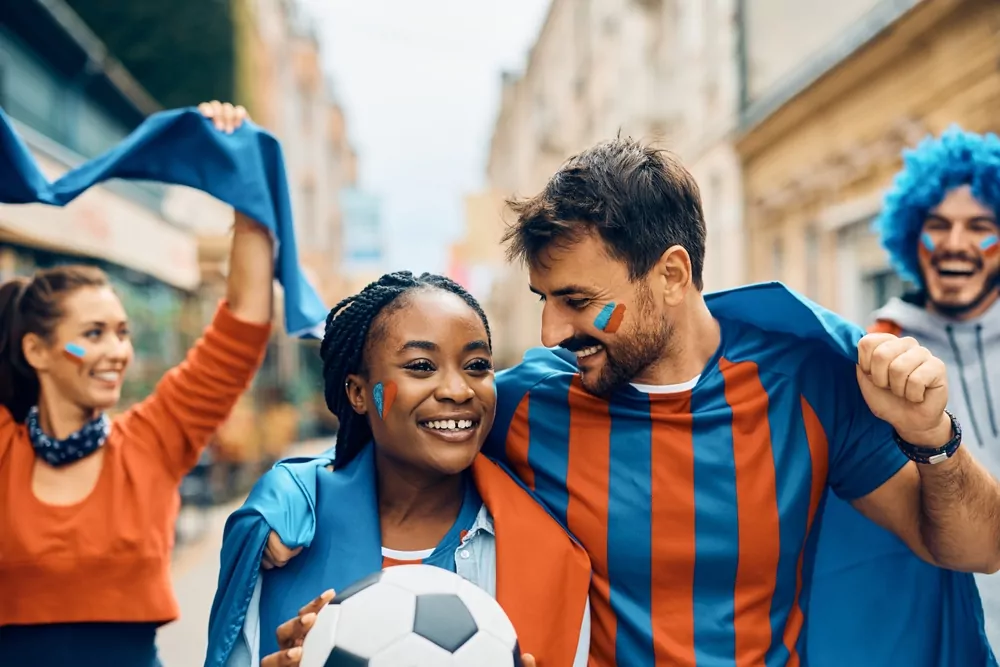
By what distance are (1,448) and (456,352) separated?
4.87 feet

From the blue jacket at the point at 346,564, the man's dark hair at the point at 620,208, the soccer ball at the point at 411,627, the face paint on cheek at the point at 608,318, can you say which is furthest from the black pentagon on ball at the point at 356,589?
the man's dark hair at the point at 620,208

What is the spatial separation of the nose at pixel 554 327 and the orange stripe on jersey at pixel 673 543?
30cm

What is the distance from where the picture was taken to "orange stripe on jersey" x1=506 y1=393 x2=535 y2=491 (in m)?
2.34

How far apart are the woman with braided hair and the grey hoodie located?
1472 mm

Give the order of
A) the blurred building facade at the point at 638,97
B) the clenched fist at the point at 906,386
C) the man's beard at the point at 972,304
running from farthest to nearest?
the blurred building facade at the point at 638,97 → the man's beard at the point at 972,304 → the clenched fist at the point at 906,386

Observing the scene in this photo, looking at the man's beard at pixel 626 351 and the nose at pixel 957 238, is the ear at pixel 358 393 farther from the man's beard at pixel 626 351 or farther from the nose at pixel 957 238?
the nose at pixel 957 238

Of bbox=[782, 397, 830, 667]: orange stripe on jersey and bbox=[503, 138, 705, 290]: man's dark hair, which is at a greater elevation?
Answer: bbox=[503, 138, 705, 290]: man's dark hair

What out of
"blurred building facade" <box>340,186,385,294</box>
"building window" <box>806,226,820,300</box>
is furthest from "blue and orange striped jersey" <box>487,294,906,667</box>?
"blurred building facade" <box>340,186,385,294</box>

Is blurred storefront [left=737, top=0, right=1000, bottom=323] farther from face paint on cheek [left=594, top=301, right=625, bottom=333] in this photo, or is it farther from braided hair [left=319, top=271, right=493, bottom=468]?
braided hair [left=319, top=271, right=493, bottom=468]

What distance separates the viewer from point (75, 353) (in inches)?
112

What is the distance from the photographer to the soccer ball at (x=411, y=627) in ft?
5.33

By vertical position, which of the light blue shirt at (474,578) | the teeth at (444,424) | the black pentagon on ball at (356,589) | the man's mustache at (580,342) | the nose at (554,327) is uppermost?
the nose at (554,327)

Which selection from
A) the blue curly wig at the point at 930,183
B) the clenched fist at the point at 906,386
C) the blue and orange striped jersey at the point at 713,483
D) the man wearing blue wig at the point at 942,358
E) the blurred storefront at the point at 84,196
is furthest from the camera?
the blurred storefront at the point at 84,196

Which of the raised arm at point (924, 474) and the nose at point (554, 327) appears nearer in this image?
the raised arm at point (924, 474)
